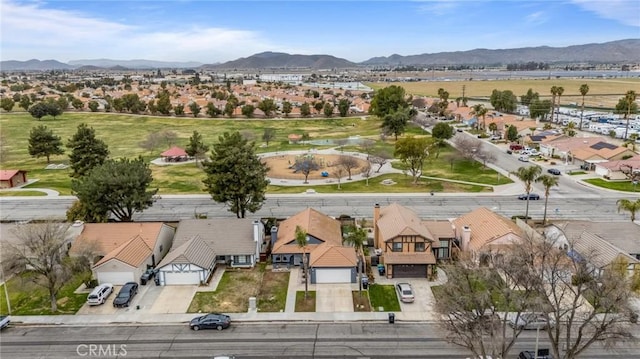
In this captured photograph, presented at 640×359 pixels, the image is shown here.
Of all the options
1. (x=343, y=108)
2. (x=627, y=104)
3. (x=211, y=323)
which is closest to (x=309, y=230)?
(x=211, y=323)

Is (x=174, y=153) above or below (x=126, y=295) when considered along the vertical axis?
above

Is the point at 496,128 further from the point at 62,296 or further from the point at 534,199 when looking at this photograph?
the point at 62,296

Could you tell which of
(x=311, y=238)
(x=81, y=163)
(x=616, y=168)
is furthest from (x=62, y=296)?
(x=616, y=168)

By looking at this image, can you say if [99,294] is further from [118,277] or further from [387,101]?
[387,101]

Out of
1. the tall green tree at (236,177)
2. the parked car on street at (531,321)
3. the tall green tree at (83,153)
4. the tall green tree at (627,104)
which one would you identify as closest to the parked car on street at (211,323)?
the tall green tree at (236,177)

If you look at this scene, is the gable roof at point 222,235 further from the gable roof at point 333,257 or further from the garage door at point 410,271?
the garage door at point 410,271
